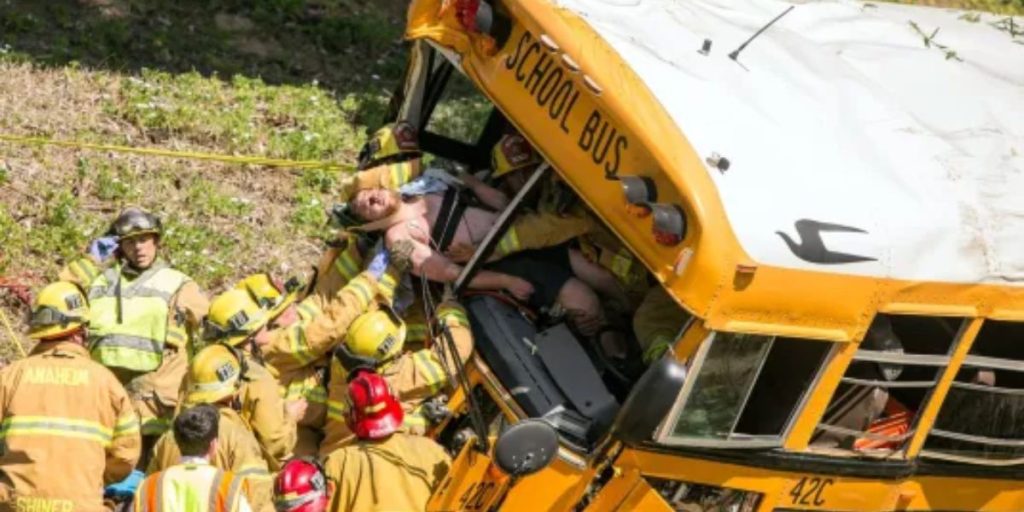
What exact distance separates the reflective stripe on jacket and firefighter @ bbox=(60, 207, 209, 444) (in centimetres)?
200

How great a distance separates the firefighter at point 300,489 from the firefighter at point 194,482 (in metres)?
0.17

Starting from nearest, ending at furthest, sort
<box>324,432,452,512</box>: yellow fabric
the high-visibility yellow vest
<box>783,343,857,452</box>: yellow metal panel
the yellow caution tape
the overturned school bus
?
the overturned school bus
<box>324,432,452,512</box>: yellow fabric
<box>783,343,857,452</box>: yellow metal panel
the high-visibility yellow vest
the yellow caution tape

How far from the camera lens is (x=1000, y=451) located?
27.0 ft

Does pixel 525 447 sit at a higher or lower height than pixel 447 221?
lower

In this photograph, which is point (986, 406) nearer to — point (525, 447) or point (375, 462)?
point (525, 447)

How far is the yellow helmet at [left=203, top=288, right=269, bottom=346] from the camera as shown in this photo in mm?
8258

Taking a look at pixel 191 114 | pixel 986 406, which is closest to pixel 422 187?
pixel 986 406

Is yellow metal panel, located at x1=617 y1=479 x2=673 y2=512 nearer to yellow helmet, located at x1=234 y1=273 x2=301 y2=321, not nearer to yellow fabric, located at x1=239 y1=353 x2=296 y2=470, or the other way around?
yellow fabric, located at x1=239 y1=353 x2=296 y2=470

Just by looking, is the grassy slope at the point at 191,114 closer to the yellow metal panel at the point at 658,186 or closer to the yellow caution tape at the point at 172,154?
the yellow caution tape at the point at 172,154

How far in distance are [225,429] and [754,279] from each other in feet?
8.40

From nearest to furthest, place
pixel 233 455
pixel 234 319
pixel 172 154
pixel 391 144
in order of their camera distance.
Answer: pixel 233 455, pixel 234 319, pixel 391 144, pixel 172 154

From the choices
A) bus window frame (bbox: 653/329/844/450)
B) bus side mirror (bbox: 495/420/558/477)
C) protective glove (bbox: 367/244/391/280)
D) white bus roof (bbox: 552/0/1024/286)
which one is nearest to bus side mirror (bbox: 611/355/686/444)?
bus window frame (bbox: 653/329/844/450)

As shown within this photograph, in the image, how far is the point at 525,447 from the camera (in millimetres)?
7047

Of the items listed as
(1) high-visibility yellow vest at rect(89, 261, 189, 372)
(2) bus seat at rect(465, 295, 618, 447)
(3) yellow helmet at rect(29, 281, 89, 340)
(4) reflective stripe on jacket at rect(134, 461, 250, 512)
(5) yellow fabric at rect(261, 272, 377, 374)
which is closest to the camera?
(4) reflective stripe on jacket at rect(134, 461, 250, 512)
